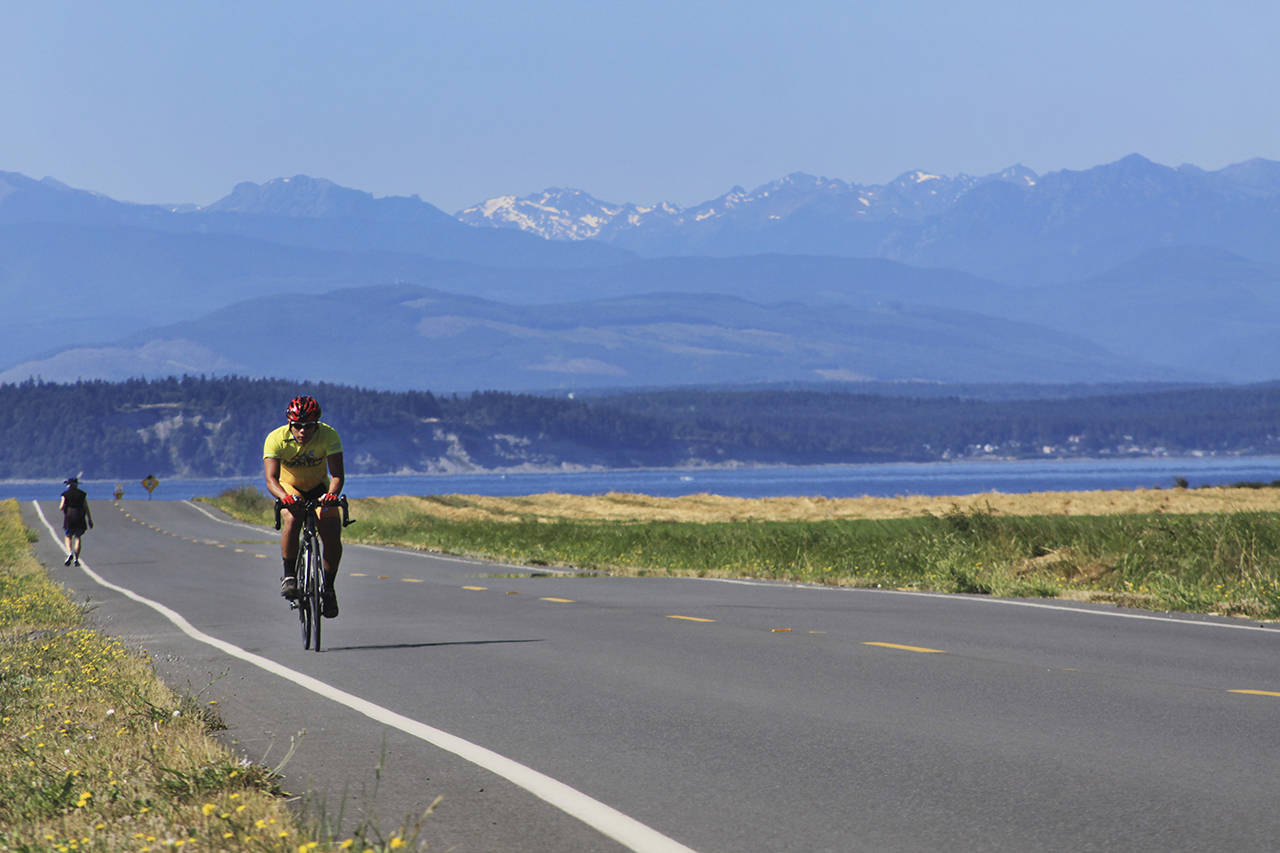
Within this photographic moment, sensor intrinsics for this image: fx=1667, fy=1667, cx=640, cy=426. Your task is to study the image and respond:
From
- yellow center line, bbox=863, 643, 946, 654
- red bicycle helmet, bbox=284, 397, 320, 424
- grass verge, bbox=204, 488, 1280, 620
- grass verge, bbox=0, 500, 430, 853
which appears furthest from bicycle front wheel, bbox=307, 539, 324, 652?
grass verge, bbox=204, 488, 1280, 620

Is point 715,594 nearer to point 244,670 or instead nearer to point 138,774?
point 244,670

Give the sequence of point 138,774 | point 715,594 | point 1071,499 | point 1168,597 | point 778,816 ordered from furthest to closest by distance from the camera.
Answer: point 1071,499 → point 715,594 → point 1168,597 → point 138,774 → point 778,816

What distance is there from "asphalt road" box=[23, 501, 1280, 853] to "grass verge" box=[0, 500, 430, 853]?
331 millimetres

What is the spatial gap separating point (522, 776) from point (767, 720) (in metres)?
2.01

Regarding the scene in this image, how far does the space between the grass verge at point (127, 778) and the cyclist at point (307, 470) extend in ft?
7.12

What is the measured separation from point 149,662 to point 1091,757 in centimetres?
711

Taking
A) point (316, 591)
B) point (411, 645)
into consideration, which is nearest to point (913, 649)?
point (411, 645)

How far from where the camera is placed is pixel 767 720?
30.7 ft

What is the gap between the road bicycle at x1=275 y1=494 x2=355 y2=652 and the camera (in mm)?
13367

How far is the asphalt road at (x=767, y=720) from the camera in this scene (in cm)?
671

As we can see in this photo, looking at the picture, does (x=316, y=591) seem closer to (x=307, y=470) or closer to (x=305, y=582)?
(x=305, y=582)

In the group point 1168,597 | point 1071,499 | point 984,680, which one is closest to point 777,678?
point 984,680

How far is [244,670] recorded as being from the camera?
12.5 m

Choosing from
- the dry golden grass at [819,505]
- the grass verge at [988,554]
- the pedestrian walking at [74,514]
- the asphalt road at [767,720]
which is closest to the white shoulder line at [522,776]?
the asphalt road at [767,720]
